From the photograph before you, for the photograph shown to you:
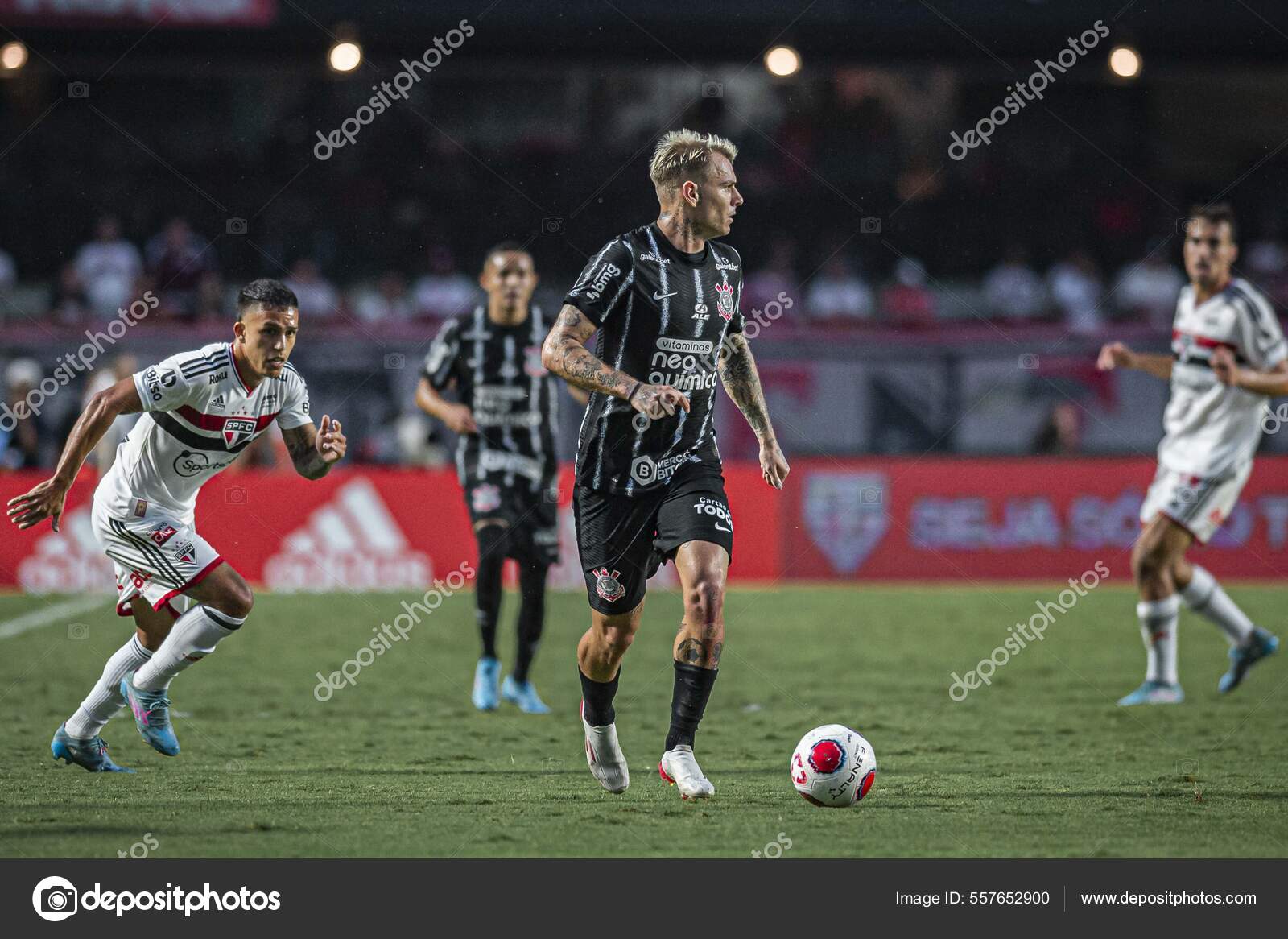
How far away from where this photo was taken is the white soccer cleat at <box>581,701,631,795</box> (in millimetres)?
6512

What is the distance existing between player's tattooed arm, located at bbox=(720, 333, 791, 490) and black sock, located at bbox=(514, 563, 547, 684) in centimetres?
292

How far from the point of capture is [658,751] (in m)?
7.68

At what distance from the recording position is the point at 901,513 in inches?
637

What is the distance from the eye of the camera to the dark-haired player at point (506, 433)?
9445 millimetres

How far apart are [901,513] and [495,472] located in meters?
7.49

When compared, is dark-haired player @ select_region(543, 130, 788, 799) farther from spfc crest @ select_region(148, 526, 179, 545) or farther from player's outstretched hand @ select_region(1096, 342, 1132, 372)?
player's outstretched hand @ select_region(1096, 342, 1132, 372)

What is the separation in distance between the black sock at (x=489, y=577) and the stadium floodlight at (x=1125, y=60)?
11.3 metres

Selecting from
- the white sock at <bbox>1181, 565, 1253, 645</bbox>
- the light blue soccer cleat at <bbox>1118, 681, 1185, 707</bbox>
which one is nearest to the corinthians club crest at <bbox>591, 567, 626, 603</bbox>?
the light blue soccer cleat at <bbox>1118, 681, 1185, 707</bbox>

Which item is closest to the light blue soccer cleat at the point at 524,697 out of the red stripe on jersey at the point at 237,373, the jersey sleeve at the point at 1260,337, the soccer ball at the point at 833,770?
the red stripe on jersey at the point at 237,373

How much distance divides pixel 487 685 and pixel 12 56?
453 inches

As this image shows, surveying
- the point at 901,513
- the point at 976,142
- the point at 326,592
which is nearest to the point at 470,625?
the point at 326,592

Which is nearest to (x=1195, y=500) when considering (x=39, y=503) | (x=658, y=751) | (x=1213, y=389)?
(x=1213, y=389)
